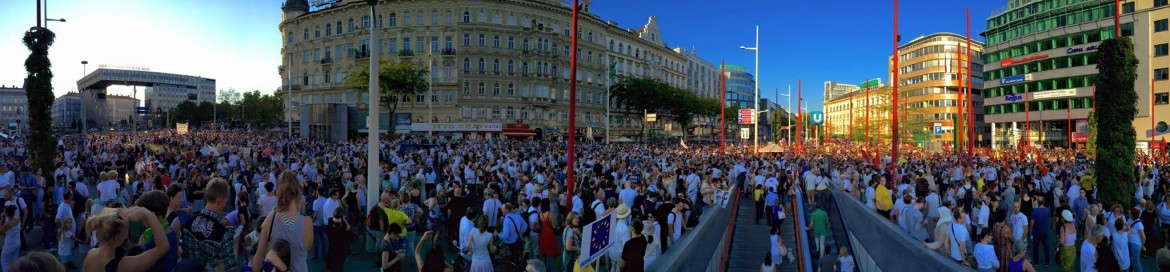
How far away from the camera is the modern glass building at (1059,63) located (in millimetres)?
57094

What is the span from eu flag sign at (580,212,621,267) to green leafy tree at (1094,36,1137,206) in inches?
617

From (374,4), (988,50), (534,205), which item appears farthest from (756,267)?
(988,50)

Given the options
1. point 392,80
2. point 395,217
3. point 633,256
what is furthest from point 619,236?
point 392,80

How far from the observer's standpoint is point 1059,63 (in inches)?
2591

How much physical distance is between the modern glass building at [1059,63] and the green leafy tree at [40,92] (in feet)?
207

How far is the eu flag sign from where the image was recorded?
5.99 m

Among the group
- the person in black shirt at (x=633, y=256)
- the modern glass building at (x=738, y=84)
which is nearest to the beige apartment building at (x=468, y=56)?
the person in black shirt at (x=633, y=256)

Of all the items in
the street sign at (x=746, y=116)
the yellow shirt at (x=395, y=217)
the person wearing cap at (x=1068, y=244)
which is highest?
the street sign at (x=746, y=116)

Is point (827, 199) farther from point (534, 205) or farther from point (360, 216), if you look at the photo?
point (360, 216)

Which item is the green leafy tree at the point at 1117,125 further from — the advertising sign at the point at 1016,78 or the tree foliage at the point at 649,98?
the advertising sign at the point at 1016,78

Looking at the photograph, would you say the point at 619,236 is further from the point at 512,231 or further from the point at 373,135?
the point at 373,135

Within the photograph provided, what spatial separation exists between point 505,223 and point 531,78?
5682cm

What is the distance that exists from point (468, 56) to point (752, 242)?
2042 inches

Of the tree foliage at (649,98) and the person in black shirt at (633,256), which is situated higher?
the tree foliage at (649,98)
